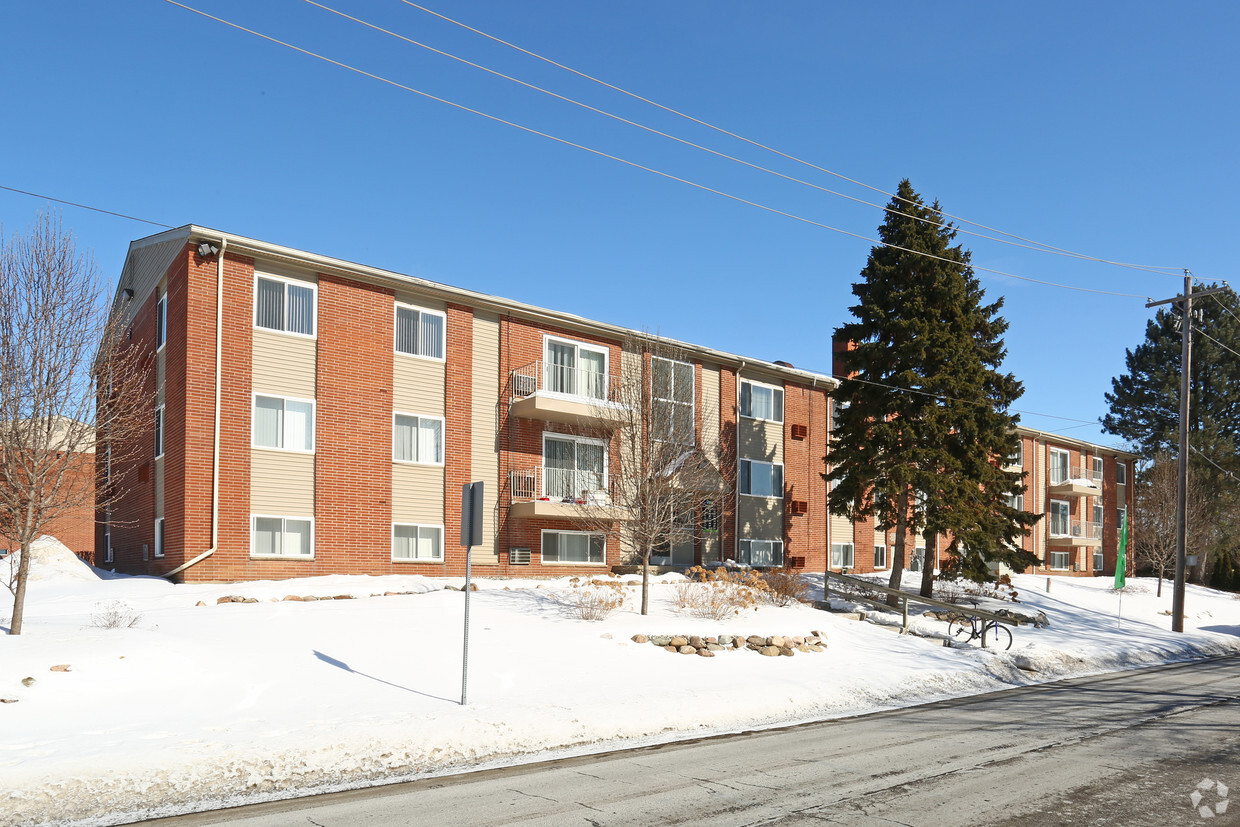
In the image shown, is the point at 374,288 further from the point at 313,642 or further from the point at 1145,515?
the point at 1145,515

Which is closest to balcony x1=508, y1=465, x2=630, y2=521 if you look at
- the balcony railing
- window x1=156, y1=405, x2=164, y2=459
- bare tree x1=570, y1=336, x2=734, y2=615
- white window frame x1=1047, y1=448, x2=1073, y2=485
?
bare tree x1=570, y1=336, x2=734, y2=615

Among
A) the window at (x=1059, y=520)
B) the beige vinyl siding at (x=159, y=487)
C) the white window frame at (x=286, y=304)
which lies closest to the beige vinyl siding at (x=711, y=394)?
the white window frame at (x=286, y=304)

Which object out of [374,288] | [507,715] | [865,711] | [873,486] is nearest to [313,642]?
[507,715]

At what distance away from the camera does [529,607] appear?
19.1 metres

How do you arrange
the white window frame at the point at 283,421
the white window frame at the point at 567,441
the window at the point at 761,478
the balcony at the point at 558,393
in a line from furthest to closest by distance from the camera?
the window at the point at 761,478 → the white window frame at the point at 567,441 → the balcony at the point at 558,393 → the white window frame at the point at 283,421

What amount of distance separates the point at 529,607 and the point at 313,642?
559 cm

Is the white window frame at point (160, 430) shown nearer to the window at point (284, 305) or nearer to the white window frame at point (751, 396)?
the window at point (284, 305)

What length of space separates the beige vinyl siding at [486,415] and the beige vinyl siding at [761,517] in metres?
10.6

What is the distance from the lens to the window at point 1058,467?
54.1 meters

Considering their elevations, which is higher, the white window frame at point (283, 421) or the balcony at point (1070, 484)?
the white window frame at point (283, 421)

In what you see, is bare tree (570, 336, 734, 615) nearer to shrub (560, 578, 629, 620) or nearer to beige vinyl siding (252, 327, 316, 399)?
shrub (560, 578, 629, 620)

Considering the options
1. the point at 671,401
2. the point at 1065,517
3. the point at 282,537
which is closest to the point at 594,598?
the point at 671,401

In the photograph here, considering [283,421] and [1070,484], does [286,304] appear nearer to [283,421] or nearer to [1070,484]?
[283,421]

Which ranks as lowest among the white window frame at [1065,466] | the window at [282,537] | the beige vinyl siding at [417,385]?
the window at [282,537]
